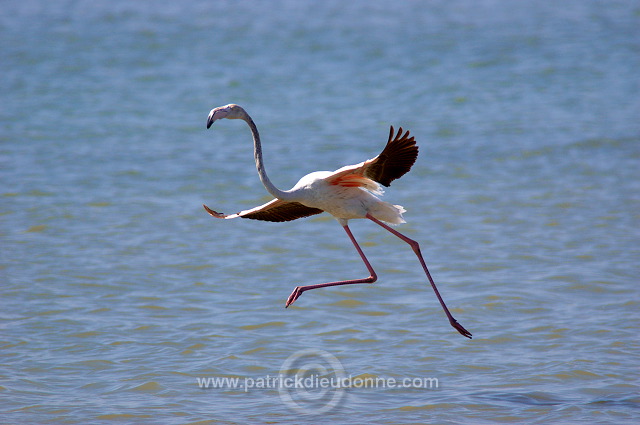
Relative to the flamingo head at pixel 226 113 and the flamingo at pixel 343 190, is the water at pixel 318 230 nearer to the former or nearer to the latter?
the flamingo at pixel 343 190

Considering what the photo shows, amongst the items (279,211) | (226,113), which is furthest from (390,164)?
(279,211)

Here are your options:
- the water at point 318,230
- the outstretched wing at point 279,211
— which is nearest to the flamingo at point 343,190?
the outstretched wing at point 279,211

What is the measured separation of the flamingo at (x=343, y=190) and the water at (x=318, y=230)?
1.08 meters

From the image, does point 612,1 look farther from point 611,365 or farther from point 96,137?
point 611,365

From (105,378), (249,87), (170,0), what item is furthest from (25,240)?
(170,0)

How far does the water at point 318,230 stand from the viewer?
8547 mm

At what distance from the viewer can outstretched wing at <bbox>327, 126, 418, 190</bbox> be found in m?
7.55

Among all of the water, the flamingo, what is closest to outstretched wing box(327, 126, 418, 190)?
the flamingo

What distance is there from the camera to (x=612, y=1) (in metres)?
29.9

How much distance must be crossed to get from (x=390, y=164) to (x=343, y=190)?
2.83ft

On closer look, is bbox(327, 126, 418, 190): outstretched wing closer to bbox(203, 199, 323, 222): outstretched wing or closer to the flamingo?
the flamingo

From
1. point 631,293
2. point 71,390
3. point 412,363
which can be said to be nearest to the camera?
point 71,390

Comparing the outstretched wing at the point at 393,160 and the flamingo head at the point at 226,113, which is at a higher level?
the flamingo head at the point at 226,113

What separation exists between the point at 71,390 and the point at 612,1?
26.1 metres
